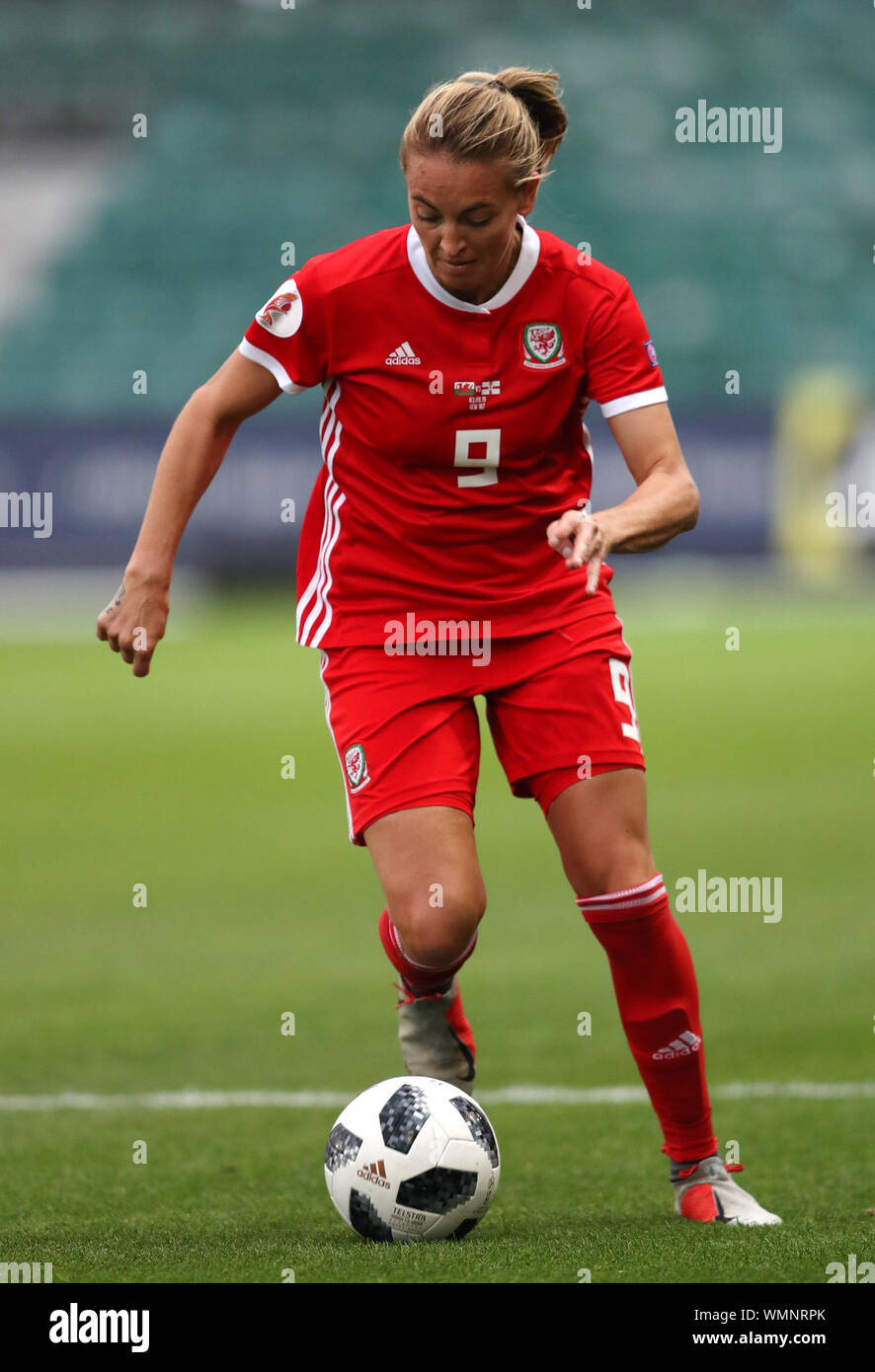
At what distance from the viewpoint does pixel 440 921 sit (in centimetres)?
386

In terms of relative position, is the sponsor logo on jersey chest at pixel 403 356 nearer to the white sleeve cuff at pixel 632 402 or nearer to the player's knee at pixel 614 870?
the white sleeve cuff at pixel 632 402

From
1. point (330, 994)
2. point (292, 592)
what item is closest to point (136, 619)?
point (330, 994)

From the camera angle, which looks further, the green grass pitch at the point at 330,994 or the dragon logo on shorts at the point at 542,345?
the dragon logo on shorts at the point at 542,345

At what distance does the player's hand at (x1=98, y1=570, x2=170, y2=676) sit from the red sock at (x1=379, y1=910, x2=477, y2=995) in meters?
0.81

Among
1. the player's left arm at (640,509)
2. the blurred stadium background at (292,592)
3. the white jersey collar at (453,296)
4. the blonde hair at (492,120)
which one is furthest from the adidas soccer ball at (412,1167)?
the blonde hair at (492,120)

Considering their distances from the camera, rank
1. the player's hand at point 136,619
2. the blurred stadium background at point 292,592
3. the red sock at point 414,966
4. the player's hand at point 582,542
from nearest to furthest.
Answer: the player's hand at point 582,542, the player's hand at point 136,619, the red sock at point 414,966, the blurred stadium background at point 292,592

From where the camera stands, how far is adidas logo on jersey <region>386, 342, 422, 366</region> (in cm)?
395

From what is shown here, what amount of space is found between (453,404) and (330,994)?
131 inches

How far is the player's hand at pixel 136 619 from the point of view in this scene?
382 cm

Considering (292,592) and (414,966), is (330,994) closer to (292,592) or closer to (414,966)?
(414,966)

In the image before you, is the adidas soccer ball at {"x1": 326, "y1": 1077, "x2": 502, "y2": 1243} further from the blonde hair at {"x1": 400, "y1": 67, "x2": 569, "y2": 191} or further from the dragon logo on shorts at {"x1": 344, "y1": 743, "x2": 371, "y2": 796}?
the blonde hair at {"x1": 400, "y1": 67, "x2": 569, "y2": 191}

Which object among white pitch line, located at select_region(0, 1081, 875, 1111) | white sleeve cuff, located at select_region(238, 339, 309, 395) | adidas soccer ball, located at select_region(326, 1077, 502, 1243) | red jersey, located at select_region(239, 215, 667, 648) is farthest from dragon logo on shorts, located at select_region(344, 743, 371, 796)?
white pitch line, located at select_region(0, 1081, 875, 1111)

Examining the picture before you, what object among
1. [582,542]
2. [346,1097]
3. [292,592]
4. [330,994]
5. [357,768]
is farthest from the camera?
[292,592]
